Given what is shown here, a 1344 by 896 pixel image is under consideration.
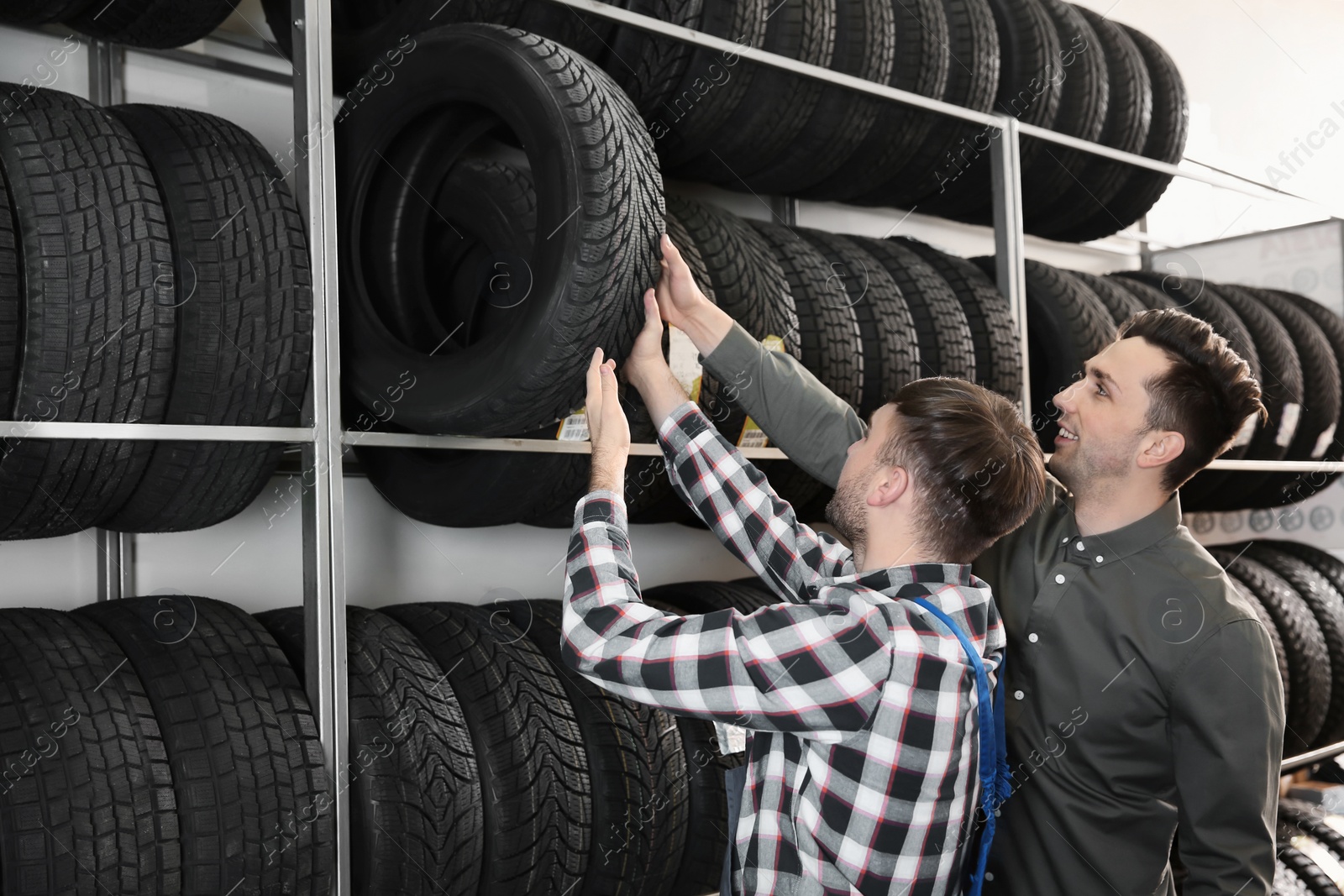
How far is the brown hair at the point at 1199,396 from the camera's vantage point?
2.25 meters

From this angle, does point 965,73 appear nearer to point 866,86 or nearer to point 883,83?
point 883,83

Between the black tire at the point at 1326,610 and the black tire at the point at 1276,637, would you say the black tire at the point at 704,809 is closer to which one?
the black tire at the point at 1276,637

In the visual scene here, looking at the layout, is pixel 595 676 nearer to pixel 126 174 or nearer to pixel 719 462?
pixel 719 462

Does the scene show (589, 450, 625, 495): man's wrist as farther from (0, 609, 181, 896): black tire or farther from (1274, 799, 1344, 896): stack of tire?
(1274, 799, 1344, 896): stack of tire

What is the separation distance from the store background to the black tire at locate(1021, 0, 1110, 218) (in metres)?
0.63

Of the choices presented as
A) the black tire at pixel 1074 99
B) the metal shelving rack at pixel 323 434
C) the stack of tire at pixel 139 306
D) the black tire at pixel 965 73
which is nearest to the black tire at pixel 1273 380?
the black tire at pixel 1074 99

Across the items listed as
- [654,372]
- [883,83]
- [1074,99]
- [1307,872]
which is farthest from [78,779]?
[1307,872]

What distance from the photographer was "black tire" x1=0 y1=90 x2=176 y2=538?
187 cm

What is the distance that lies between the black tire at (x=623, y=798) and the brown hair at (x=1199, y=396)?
1.23 metres

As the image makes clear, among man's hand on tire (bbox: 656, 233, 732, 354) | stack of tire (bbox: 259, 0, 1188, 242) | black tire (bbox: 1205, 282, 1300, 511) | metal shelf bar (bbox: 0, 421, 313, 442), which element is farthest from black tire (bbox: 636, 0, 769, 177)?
black tire (bbox: 1205, 282, 1300, 511)

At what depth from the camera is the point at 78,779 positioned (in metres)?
1.80

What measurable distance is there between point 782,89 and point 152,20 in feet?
4.73

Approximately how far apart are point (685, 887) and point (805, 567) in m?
0.92

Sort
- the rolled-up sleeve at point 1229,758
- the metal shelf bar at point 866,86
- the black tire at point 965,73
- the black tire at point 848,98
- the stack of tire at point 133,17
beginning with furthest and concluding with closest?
the black tire at point 965,73
the black tire at point 848,98
the metal shelf bar at point 866,86
the stack of tire at point 133,17
the rolled-up sleeve at point 1229,758
